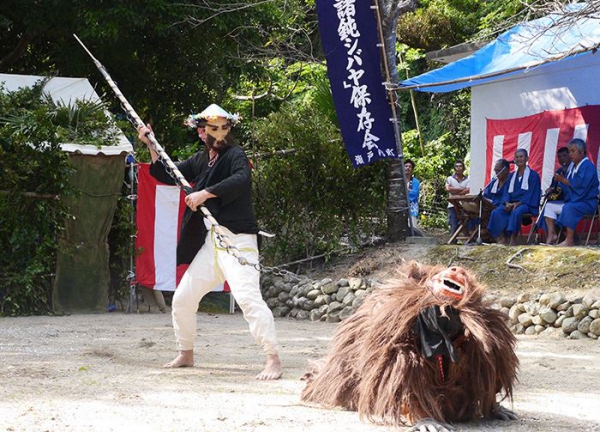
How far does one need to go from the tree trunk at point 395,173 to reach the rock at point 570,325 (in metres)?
4.03

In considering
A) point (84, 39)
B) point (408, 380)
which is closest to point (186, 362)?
point (408, 380)

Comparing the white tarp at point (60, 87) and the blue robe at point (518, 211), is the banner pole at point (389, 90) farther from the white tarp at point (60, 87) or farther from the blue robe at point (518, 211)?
the white tarp at point (60, 87)

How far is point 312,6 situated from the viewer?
21062 millimetres

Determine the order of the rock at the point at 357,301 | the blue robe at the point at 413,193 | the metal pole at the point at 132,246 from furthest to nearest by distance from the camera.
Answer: the blue robe at the point at 413,193, the metal pole at the point at 132,246, the rock at the point at 357,301

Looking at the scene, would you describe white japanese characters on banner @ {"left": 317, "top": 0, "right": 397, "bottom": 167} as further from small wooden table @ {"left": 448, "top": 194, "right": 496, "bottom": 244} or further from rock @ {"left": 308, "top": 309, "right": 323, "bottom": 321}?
rock @ {"left": 308, "top": 309, "right": 323, "bottom": 321}

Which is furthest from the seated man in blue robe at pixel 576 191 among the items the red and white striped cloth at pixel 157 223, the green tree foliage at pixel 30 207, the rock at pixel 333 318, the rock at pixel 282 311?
the green tree foliage at pixel 30 207

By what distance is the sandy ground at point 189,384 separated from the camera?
5.23m

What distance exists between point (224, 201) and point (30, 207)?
201 inches

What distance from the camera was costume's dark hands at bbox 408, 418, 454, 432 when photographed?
4887mm

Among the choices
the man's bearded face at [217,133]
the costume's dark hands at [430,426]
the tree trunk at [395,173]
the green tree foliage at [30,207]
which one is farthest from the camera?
the tree trunk at [395,173]

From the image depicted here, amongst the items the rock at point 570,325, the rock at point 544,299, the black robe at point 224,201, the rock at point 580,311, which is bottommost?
the rock at point 570,325

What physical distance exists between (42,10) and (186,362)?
1009cm

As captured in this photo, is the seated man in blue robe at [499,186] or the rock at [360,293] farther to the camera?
the seated man in blue robe at [499,186]

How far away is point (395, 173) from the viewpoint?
1352 cm
